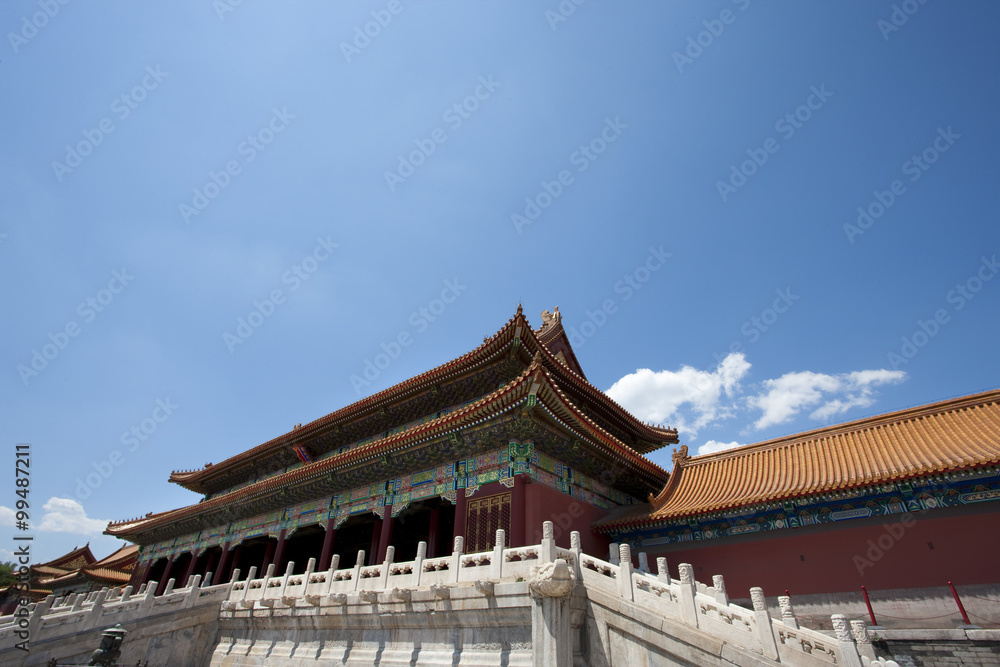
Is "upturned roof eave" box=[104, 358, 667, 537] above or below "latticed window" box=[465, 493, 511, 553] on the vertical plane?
above

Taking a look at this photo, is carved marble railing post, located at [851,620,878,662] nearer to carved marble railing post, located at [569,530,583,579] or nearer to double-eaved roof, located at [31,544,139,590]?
carved marble railing post, located at [569,530,583,579]

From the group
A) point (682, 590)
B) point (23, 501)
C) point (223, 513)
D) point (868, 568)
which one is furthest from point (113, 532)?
point (868, 568)

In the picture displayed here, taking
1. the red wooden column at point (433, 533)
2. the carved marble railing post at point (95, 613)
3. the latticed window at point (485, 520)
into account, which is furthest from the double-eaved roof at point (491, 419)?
the carved marble railing post at point (95, 613)

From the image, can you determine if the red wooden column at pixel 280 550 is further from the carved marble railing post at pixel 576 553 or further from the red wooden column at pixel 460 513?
the carved marble railing post at pixel 576 553

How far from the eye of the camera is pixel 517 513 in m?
12.3

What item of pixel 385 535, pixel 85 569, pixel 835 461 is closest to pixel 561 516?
pixel 385 535

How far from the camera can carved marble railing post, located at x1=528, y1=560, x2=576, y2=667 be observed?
834cm

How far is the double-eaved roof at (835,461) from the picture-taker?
433 inches

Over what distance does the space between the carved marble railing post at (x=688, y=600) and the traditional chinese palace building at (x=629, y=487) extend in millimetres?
4829

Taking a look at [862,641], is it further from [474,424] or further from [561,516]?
[474,424]

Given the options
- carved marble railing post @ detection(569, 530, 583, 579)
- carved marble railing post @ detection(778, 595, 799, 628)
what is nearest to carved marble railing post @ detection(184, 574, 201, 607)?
carved marble railing post @ detection(569, 530, 583, 579)

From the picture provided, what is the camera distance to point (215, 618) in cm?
1503

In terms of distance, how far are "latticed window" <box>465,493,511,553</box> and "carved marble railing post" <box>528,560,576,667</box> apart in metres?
3.61

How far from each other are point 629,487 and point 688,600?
9.16 m
